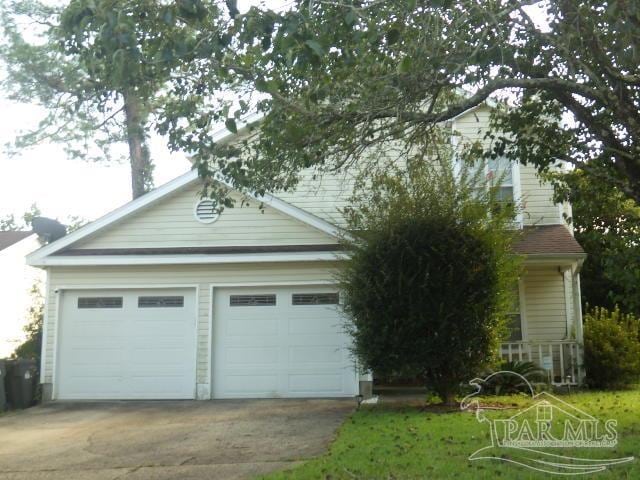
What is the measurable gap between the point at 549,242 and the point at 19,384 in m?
11.4

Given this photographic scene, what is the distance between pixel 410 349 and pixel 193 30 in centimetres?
570

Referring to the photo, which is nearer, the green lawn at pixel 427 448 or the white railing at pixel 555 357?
the green lawn at pixel 427 448

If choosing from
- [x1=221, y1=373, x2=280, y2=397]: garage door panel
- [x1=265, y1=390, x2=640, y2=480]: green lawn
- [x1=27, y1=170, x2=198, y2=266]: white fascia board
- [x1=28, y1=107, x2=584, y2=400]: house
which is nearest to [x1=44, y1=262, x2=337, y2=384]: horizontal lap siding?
[x1=28, y1=107, x2=584, y2=400]: house

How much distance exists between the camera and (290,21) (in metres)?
6.14

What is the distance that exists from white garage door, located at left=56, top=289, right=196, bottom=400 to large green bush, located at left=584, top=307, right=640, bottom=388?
831cm

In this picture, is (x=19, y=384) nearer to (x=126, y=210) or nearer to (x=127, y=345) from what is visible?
(x=127, y=345)

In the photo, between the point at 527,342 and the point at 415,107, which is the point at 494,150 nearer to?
the point at 415,107

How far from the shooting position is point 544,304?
15258 millimetres

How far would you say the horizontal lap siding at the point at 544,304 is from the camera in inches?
597

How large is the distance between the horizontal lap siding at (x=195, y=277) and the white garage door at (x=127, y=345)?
19 centimetres

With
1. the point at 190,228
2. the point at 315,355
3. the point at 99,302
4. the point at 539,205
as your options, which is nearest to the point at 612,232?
the point at 539,205

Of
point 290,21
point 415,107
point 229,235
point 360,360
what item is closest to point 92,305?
point 229,235

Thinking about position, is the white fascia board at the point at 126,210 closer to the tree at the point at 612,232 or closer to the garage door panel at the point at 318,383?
the garage door panel at the point at 318,383

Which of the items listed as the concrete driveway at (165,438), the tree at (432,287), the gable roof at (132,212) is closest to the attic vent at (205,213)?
the gable roof at (132,212)
